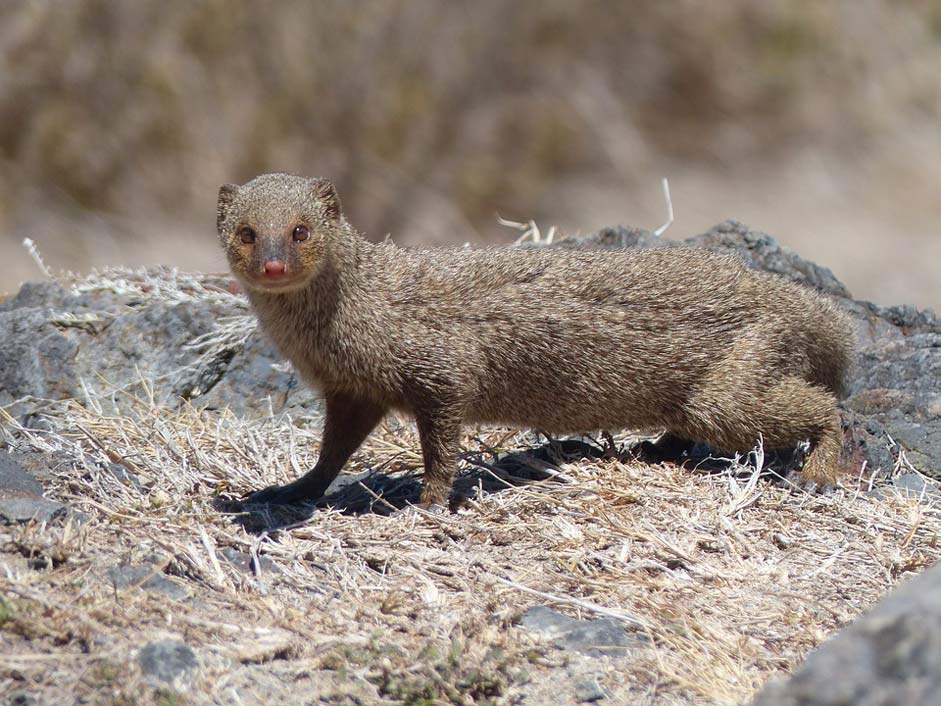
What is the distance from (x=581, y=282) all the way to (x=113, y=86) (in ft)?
26.5

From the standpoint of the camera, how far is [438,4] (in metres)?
13.9

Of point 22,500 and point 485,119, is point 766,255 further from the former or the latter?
point 485,119

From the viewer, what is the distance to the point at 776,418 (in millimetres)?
5367

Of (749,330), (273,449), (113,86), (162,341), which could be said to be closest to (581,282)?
(749,330)

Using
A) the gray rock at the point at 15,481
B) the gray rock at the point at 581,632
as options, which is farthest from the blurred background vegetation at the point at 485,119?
the gray rock at the point at 581,632

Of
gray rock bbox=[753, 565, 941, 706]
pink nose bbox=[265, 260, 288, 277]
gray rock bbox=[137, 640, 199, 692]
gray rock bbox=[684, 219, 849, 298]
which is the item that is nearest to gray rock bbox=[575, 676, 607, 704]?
gray rock bbox=[753, 565, 941, 706]

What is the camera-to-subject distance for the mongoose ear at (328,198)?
16.7ft

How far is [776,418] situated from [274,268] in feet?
7.31

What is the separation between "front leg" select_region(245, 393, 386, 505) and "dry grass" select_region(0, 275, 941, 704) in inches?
5.2

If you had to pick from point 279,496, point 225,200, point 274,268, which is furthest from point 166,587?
point 225,200

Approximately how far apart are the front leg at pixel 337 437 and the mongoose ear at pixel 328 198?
0.75 m

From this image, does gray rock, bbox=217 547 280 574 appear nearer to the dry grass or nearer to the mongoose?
the dry grass

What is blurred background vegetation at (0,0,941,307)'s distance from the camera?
12031mm

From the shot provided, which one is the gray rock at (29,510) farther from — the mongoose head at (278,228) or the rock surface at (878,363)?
the rock surface at (878,363)
